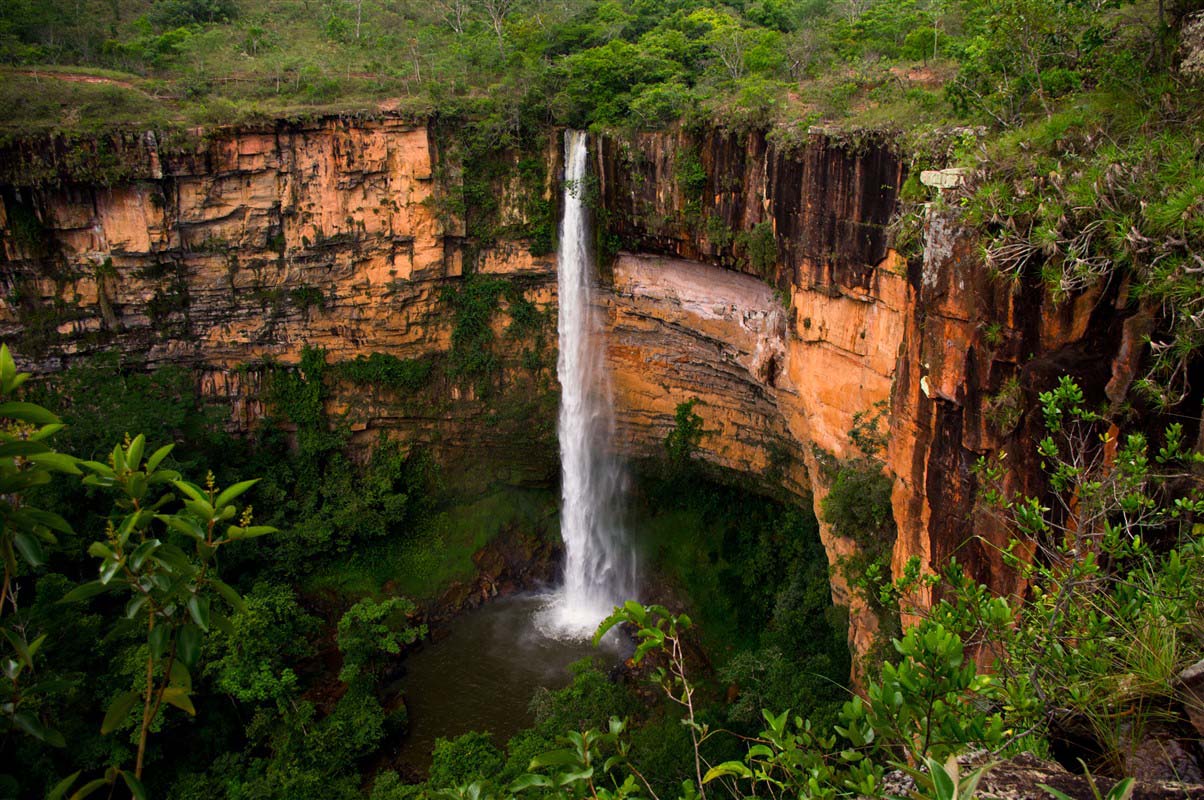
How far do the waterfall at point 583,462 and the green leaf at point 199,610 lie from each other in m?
15.2

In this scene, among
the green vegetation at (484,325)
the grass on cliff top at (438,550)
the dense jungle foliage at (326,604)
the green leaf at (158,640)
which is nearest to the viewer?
the green leaf at (158,640)

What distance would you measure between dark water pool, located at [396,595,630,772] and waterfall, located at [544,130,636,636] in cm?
82

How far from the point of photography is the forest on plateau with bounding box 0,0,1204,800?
12.7 feet

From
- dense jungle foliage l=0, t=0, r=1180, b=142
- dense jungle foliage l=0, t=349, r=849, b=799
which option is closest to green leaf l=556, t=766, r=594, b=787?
dense jungle foliage l=0, t=349, r=849, b=799

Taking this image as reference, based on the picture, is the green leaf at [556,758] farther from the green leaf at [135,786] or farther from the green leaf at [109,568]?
the green leaf at [109,568]

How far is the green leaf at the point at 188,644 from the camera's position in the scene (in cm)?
255

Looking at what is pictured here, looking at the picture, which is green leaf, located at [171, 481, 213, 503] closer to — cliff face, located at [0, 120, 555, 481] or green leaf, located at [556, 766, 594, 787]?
green leaf, located at [556, 766, 594, 787]

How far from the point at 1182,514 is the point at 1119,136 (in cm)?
327

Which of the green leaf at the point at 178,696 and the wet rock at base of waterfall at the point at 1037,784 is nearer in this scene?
the green leaf at the point at 178,696

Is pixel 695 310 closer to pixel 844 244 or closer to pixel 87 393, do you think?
pixel 844 244

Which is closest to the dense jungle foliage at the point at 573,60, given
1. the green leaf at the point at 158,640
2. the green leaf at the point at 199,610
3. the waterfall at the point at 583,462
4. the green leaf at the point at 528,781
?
the waterfall at the point at 583,462

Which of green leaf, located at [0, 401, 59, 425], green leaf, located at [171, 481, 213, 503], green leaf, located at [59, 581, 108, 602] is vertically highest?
green leaf, located at [0, 401, 59, 425]

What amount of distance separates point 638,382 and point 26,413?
54.4ft

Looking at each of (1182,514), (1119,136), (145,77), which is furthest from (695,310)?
(145,77)
